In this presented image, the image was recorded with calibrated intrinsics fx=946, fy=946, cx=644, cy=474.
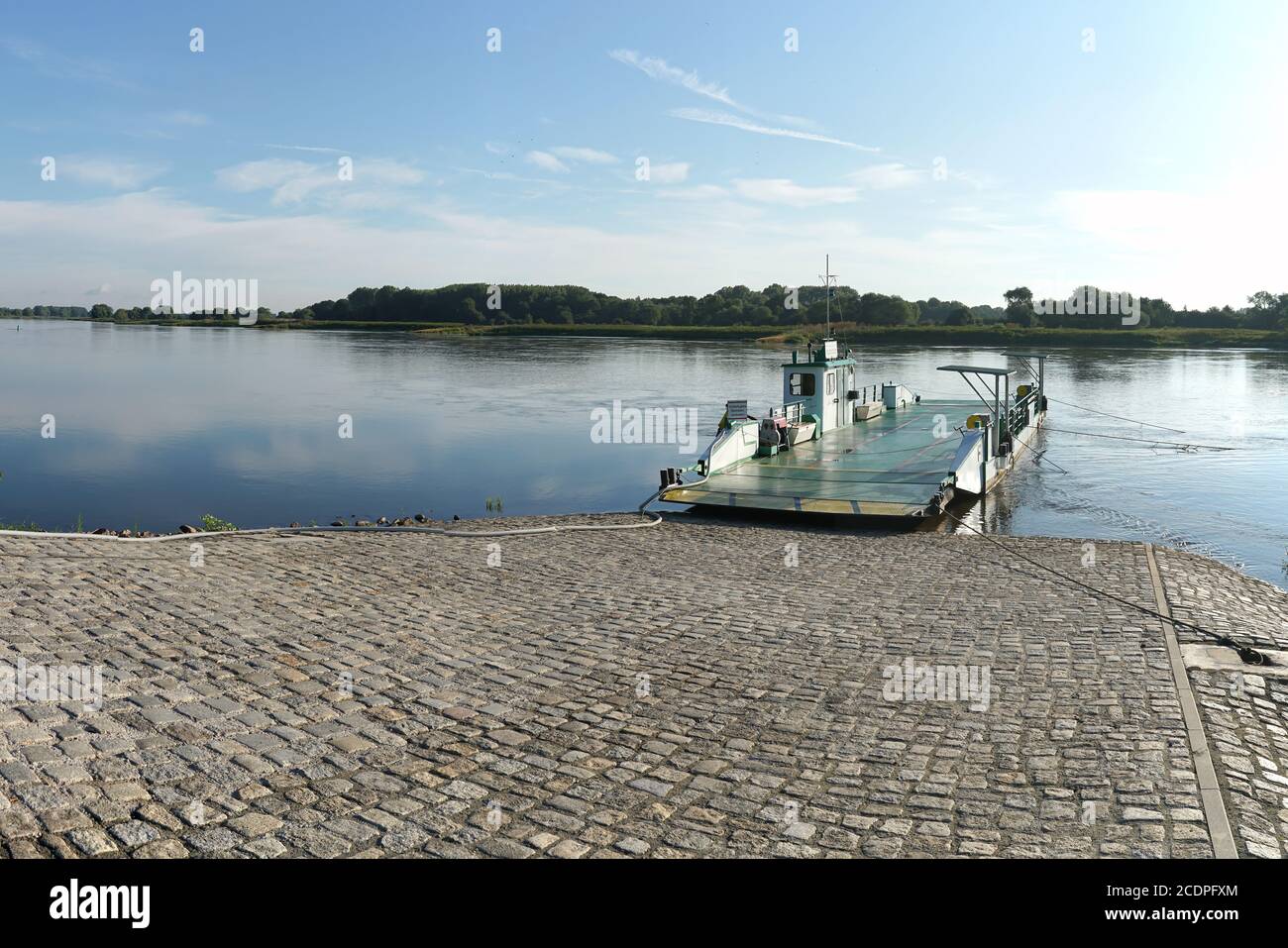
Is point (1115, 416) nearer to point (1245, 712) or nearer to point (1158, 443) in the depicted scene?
point (1158, 443)

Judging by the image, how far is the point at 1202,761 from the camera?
6.50 meters

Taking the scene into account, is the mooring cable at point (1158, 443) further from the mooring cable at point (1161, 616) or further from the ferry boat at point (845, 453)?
the mooring cable at point (1161, 616)

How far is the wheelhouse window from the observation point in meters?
30.9

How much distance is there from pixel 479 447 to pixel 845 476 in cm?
1689

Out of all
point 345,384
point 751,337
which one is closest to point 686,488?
point 345,384

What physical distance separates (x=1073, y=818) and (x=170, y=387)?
60016 mm

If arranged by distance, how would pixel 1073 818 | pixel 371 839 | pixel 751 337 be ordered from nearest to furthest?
1. pixel 371 839
2. pixel 1073 818
3. pixel 751 337

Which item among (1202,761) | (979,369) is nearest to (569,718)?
(1202,761)

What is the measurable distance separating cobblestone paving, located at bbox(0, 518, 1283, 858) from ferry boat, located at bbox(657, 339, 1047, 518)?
7772mm

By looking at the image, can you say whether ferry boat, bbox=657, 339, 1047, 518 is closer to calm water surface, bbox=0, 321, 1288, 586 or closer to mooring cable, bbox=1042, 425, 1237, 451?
calm water surface, bbox=0, 321, 1288, 586

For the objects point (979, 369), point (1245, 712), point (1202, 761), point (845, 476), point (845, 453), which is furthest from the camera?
point (979, 369)

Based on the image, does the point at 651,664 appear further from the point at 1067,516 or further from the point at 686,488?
the point at 1067,516
